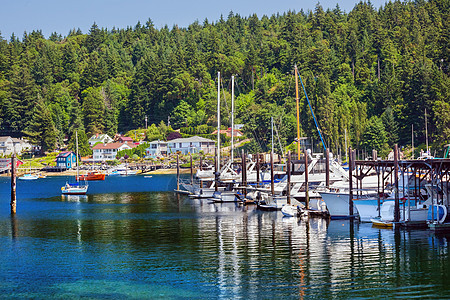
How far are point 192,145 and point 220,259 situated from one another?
139 metres

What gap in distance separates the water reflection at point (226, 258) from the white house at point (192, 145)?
115421mm

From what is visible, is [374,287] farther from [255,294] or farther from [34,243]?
[34,243]

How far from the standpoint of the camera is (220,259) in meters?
36.6

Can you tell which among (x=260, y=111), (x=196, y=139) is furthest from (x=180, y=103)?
(x=260, y=111)

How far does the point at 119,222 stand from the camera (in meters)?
57.1

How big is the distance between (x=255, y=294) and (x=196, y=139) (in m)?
147

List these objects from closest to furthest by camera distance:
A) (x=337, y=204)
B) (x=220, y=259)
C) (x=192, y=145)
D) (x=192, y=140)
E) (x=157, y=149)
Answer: (x=220, y=259) < (x=337, y=204) < (x=192, y=145) < (x=192, y=140) < (x=157, y=149)

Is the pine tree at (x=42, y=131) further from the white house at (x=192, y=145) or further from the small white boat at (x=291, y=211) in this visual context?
the small white boat at (x=291, y=211)

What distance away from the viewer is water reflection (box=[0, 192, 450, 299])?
29781 millimetres

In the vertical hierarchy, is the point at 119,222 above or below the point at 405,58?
below

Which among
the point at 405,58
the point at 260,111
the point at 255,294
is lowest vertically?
the point at 255,294

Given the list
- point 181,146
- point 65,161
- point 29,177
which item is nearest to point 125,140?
point 181,146

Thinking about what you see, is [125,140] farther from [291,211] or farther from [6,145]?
[291,211]

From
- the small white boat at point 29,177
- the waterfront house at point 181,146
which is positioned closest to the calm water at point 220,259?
the small white boat at point 29,177
